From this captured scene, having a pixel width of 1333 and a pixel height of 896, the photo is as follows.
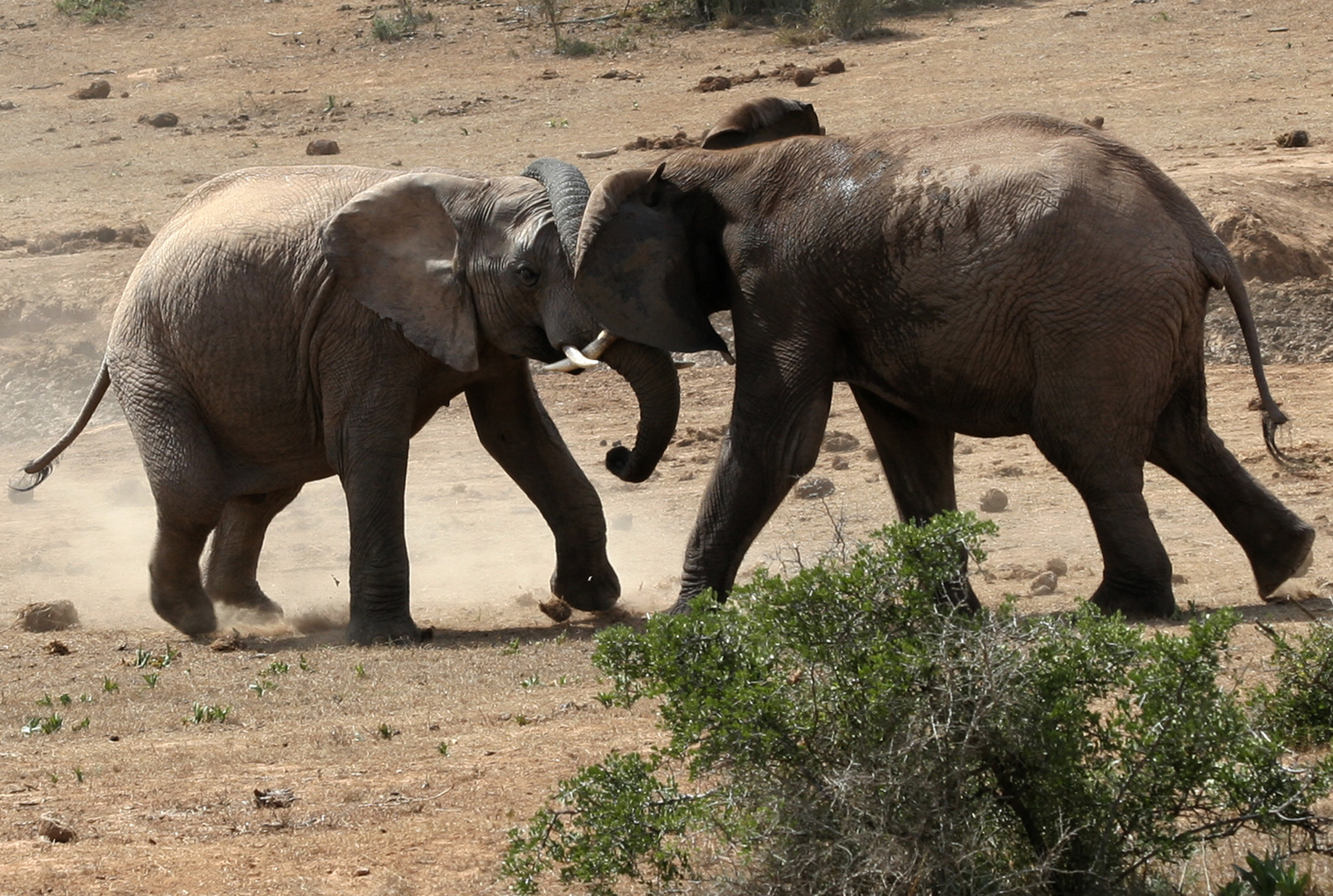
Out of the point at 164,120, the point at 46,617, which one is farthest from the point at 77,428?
the point at 164,120

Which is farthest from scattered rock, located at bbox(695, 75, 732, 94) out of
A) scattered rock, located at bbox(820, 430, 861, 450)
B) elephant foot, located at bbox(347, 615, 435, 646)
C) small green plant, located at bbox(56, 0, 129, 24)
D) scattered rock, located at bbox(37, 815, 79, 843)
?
scattered rock, located at bbox(37, 815, 79, 843)

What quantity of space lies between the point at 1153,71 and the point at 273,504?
13201 millimetres

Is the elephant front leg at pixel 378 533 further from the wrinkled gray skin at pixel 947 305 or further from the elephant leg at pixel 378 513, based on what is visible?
the wrinkled gray skin at pixel 947 305

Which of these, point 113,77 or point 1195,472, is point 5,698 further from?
point 113,77

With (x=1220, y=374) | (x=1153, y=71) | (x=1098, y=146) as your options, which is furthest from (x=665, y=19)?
(x=1098, y=146)

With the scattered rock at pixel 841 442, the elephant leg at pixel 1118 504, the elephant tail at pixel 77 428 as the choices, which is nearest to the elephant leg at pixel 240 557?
the elephant tail at pixel 77 428

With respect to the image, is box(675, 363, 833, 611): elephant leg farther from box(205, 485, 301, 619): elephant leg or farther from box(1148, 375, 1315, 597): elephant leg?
box(205, 485, 301, 619): elephant leg

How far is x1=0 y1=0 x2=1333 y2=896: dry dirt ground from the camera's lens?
215 inches

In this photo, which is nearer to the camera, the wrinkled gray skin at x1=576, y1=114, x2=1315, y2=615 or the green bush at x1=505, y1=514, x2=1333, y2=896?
the green bush at x1=505, y1=514, x2=1333, y2=896

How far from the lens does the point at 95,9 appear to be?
2820 cm

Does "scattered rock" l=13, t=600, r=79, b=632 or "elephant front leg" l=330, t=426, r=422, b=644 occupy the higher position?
"elephant front leg" l=330, t=426, r=422, b=644

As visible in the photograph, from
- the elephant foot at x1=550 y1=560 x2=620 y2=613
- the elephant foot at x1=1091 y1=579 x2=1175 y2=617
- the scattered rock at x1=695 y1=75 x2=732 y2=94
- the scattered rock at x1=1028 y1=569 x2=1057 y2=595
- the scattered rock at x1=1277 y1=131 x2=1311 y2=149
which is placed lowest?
the elephant foot at x1=550 y1=560 x2=620 y2=613

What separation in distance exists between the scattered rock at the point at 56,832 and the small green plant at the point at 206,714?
4.52 feet

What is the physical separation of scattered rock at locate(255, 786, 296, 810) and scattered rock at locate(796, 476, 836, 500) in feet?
21.2
